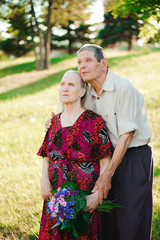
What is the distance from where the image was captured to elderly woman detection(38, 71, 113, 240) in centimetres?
253

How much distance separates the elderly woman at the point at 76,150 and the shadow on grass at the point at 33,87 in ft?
36.6

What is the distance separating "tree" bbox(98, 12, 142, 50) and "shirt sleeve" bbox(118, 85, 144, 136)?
29960mm

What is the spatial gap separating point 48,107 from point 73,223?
813 cm

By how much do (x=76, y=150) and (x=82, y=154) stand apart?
0.23 ft

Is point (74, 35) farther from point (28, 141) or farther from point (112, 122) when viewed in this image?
point (112, 122)

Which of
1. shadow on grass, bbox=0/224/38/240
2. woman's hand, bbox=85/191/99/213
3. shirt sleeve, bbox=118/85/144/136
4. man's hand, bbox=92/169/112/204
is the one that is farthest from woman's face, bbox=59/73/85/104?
shadow on grass, bbox=0/224/38/240

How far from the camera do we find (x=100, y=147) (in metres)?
2.57

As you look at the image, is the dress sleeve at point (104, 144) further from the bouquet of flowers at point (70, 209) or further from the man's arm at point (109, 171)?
the bouquet of flowers at point (70, 209)

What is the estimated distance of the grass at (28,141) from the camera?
11.8ft

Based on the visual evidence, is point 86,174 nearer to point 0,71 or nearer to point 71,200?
point 71,200

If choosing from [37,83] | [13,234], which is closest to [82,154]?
[13,234]

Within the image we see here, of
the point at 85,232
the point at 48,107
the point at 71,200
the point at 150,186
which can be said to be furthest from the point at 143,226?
the point at 48,107

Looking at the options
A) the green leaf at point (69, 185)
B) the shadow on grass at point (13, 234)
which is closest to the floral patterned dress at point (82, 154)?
the green leaf at point (69, 185)

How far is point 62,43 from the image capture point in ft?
112
